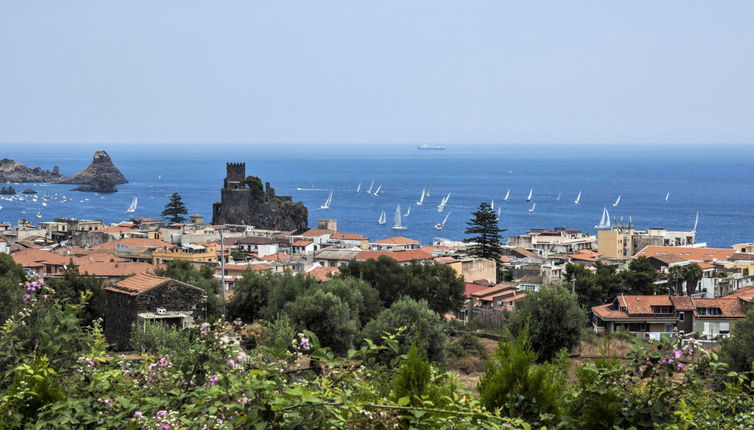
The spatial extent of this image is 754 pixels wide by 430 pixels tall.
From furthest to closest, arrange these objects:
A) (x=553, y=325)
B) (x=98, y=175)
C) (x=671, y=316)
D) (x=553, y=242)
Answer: (x=98, y=175), (x=553, y=242), (x=671, y=316), (x=553, y=325)

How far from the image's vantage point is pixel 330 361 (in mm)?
4977

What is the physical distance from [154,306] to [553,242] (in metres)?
44.7

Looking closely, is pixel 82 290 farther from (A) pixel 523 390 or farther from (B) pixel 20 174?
(B) pixel 20 174

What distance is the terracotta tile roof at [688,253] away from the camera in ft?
157

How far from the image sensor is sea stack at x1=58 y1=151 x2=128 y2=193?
14350 centimetres

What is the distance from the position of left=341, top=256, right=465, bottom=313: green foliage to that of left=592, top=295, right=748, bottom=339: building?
4070mm

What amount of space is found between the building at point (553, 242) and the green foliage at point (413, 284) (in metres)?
27.9

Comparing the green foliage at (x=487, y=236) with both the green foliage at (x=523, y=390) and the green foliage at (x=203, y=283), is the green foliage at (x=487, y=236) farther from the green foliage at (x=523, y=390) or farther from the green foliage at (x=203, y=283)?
the green foliage at (x=523, y=390)

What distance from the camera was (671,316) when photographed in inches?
1067

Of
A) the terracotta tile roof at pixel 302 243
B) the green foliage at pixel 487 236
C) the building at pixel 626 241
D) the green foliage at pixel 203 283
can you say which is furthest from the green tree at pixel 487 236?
the green foliage at pixel 203 283

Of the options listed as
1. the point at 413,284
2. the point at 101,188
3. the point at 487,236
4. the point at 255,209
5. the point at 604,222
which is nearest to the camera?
the point at 413,284

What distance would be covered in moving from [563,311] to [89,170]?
144m

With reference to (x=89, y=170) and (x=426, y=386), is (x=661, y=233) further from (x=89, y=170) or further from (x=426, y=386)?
(x=89, y=170)

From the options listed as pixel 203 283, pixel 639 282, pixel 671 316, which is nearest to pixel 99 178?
pixel 639 282
